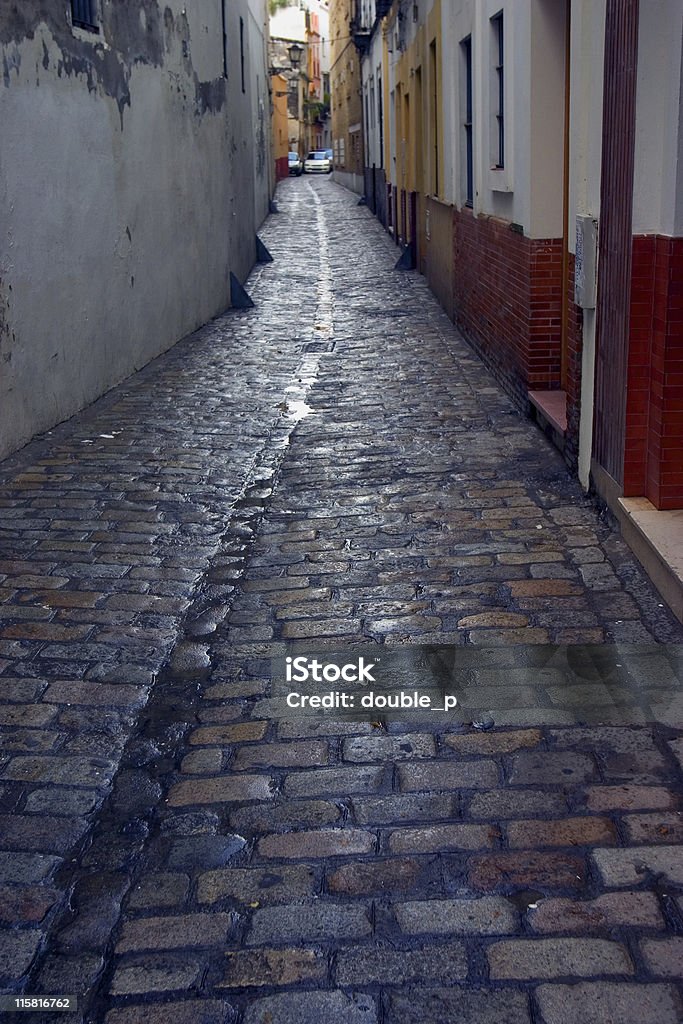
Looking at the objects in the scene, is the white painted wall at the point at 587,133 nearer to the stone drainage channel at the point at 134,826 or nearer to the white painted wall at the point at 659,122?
the white painted wall at the point at 659,122

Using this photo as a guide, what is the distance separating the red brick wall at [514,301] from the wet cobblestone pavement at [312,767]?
1068 mm

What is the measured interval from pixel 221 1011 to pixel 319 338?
10.4 m

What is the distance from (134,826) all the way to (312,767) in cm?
60

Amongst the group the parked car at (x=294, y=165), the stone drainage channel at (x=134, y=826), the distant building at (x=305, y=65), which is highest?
the distant building at (x=305, y=65)

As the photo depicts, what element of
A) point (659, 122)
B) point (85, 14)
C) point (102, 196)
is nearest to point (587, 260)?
point (659, 122)

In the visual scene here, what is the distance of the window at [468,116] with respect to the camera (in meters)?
11.6

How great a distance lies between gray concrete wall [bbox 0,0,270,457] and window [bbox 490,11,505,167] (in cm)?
318

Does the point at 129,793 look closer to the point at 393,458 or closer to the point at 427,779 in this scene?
the point at 427,779

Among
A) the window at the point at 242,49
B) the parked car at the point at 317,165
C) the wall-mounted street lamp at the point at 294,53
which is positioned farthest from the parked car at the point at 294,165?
the window at the point at 242,49

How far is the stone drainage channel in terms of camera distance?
2826 millimetres

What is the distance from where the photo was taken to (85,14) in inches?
364

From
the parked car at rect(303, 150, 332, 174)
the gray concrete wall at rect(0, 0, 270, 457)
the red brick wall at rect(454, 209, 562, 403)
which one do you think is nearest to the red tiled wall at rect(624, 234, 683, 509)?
the red brick wall at rect(454, 209, 562, 403)

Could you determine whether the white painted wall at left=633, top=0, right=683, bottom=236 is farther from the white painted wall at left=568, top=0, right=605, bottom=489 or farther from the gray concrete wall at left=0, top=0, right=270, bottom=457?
the gray concrete wall at left=0, top=0, right=270, bottom=457

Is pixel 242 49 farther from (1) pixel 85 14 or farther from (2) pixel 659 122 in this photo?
(2) pixel 659 122
